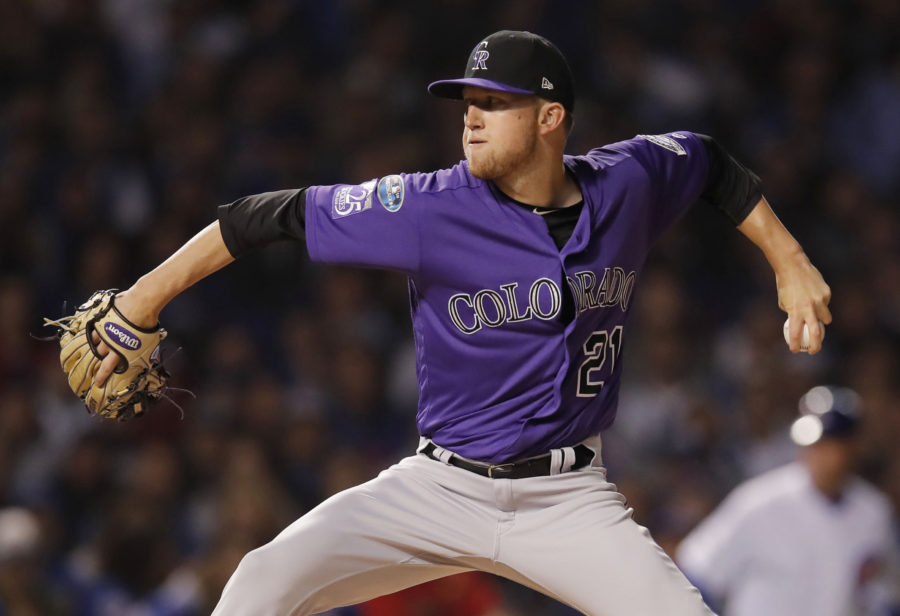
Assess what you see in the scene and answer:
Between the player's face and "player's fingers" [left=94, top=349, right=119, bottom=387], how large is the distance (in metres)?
1.00

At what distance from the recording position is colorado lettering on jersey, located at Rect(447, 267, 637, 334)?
315 centimetres

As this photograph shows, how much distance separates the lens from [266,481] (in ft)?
19.6

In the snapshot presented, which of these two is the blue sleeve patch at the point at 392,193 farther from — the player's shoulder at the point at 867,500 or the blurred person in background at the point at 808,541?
the player's shoulder at the point at 867,500

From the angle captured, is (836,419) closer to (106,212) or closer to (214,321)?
(214,321)

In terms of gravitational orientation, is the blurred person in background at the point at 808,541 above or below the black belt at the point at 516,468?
below

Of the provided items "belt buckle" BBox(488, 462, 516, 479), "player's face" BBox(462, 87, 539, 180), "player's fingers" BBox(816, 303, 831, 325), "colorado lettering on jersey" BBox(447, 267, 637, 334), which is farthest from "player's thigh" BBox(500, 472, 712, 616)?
"player's face" BBox(462, 87, 539, 180)

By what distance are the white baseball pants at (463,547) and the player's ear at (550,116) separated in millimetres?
871

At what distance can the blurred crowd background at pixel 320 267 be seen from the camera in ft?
19.9

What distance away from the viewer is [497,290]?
3.16 metres

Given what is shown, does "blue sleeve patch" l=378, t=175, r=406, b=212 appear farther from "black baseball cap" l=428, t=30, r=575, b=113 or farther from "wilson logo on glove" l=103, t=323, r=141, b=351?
"wilson logo on glove" l=103, t=323, r=141, b=351

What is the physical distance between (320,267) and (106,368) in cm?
406

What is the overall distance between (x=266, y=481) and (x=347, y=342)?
1.04 meters

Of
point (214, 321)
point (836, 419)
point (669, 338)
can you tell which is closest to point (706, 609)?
point (836, 419)

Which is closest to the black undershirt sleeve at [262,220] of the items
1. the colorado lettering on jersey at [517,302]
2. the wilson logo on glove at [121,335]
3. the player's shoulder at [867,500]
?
the wilson logo on glove at [121,335]
